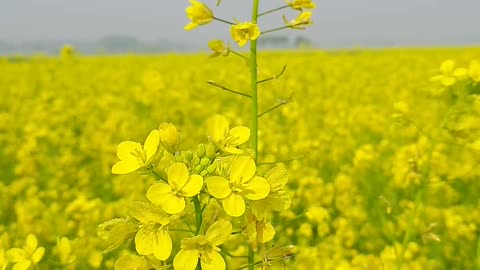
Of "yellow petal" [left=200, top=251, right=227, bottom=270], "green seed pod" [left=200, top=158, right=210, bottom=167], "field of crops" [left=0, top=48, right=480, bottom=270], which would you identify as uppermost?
"green seed pod" [left=200, top=158, right=210, bottom=167]

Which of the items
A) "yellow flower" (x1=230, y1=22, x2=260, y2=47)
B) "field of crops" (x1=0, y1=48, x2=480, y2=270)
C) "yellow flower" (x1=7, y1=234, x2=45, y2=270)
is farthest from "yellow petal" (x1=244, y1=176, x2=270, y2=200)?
"yellow flower" (x1=7, y1=234, x2=45, y2=270)

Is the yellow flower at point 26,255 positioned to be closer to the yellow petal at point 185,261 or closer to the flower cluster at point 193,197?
the flower cluster at point 193,197

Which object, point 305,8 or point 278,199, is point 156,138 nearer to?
point 278,199

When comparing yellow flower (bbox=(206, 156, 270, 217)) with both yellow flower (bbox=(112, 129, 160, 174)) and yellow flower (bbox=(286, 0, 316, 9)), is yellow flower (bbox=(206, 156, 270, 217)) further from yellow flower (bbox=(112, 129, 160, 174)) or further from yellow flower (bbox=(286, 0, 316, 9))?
yellow flower (bbox=(286, 0, 316, 9))

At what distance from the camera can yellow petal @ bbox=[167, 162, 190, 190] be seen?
0.96 m

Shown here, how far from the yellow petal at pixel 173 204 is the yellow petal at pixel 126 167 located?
0.12 m

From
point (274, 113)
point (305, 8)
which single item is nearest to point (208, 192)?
point (305, 8)

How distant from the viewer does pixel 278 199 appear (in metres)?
1.06

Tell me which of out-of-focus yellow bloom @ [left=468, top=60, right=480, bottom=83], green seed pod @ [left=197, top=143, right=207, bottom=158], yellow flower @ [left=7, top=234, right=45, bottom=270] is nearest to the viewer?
green seed pod @ [left=197, top=143, right=207, bottom=158]

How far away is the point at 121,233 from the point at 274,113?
6257 mm

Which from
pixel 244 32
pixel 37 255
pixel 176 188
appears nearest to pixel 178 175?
pixel 176 188

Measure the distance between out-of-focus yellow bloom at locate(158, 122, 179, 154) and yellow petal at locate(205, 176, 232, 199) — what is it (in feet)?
0.43

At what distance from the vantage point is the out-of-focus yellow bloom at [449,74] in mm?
2045

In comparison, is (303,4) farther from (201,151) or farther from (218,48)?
(201,151)
